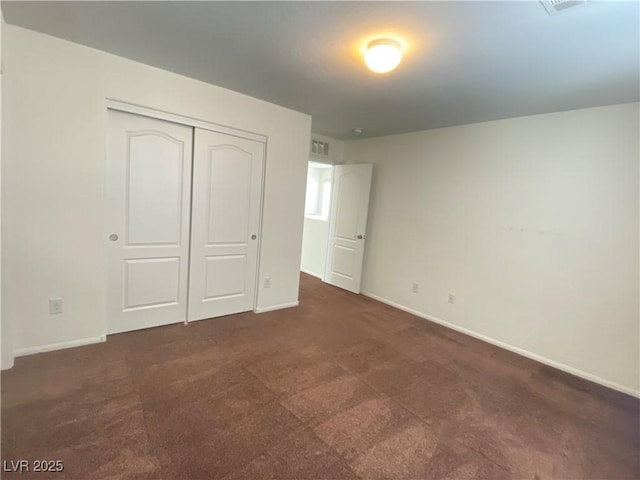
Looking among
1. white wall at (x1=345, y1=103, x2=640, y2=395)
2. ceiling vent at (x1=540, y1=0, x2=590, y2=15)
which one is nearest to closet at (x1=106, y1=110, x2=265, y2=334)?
white wall at (x1=345, y1=103, x2=640, y2=395)

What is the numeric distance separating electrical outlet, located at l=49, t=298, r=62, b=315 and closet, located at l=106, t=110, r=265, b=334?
349mm

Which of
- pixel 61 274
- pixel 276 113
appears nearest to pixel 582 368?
pixel 276 113

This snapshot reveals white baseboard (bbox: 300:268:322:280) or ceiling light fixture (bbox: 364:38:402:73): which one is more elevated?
ceiling light fixture (bbox: 364:38:402:73)

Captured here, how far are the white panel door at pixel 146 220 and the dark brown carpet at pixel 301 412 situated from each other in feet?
0.92

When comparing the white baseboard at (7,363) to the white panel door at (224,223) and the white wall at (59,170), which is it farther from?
the white panel door at (224,223)

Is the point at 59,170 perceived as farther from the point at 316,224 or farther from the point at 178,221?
the point at 316,224

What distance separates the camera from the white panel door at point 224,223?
3.10 metres

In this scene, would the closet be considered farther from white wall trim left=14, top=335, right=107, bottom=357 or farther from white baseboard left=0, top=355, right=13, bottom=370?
white baseboard left=0, top=355, right=13, bottom=370

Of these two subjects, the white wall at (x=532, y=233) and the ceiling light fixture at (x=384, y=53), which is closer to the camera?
the ceiling light fixture at (x=384, y=53)

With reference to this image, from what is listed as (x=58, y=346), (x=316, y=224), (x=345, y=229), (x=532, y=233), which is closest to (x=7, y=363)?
(x=58, y=346)

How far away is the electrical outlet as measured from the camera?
244cm

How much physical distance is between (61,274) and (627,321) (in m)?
4.62

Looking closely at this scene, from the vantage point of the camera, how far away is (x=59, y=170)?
92.0 inches

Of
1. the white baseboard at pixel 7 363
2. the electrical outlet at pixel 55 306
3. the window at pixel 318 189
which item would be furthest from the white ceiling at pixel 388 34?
the window at pixel 318 189
